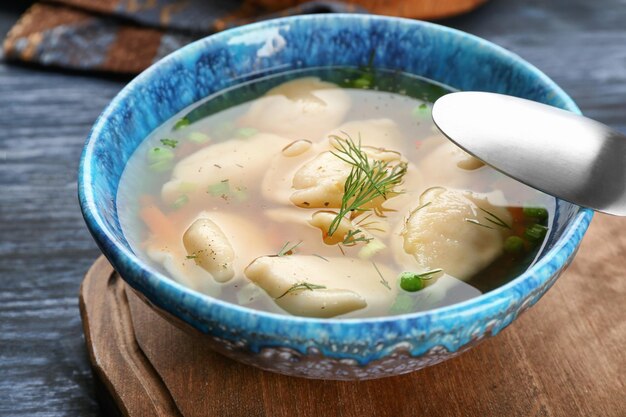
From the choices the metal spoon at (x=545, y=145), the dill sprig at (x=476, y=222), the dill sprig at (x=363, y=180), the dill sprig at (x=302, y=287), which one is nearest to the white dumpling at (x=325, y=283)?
the dill sprig at (x=302, y=287)

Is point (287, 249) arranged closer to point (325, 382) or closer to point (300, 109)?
point (325, 382)

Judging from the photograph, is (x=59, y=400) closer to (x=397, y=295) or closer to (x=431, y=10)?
(x=397, y=295)

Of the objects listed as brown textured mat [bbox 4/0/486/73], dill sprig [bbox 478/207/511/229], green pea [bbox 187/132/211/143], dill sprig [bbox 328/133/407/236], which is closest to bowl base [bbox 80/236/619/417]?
dill sprig [bbox 478/207/511/229]

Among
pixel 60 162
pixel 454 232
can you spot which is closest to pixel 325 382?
pixel 454 232

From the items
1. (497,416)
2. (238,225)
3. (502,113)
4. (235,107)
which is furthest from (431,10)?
(497,416)

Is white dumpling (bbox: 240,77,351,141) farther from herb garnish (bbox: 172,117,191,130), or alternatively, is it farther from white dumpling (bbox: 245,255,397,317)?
white dumpling (bbox: 245,255,397,317)
